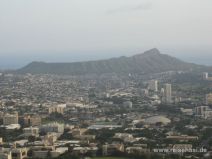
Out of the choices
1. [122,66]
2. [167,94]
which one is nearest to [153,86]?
[167,94]

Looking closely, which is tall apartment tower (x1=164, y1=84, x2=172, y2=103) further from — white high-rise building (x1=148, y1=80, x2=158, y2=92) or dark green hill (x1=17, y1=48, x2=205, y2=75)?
dark green hill (x1=17, y1=48, x2=205, y2=75)

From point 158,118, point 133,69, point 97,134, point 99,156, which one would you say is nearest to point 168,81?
A: point 133,69

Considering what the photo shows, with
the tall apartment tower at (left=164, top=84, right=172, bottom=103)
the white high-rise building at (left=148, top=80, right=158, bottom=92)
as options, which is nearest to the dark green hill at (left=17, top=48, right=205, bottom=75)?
the white high-rise building at (left=148, top=80, right=158, bottom=92)

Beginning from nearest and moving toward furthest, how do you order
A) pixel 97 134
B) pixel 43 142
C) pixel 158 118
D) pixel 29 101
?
pixel 43 142 → pixel 97 134 → pixel 158 118 → pixel 29 101

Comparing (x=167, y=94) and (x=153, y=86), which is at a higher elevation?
(x=153, y=86)

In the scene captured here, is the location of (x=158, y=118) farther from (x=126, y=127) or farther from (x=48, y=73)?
(x=48, y=73)

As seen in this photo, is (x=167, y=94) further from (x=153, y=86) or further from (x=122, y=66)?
(x=122, y=66)

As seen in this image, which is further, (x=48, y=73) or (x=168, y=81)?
(x=48, y=73)

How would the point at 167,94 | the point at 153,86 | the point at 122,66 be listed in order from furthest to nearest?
the point at 122,66
the point at 153,86
the point at 167,94

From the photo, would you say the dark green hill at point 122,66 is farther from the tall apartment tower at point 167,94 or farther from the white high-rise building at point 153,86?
the tall apartment tower at point 167,94

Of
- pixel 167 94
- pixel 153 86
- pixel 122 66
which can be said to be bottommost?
pixel 167 94

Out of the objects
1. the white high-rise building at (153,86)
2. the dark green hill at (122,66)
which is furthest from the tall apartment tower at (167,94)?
the dark green hill at (122,66)
